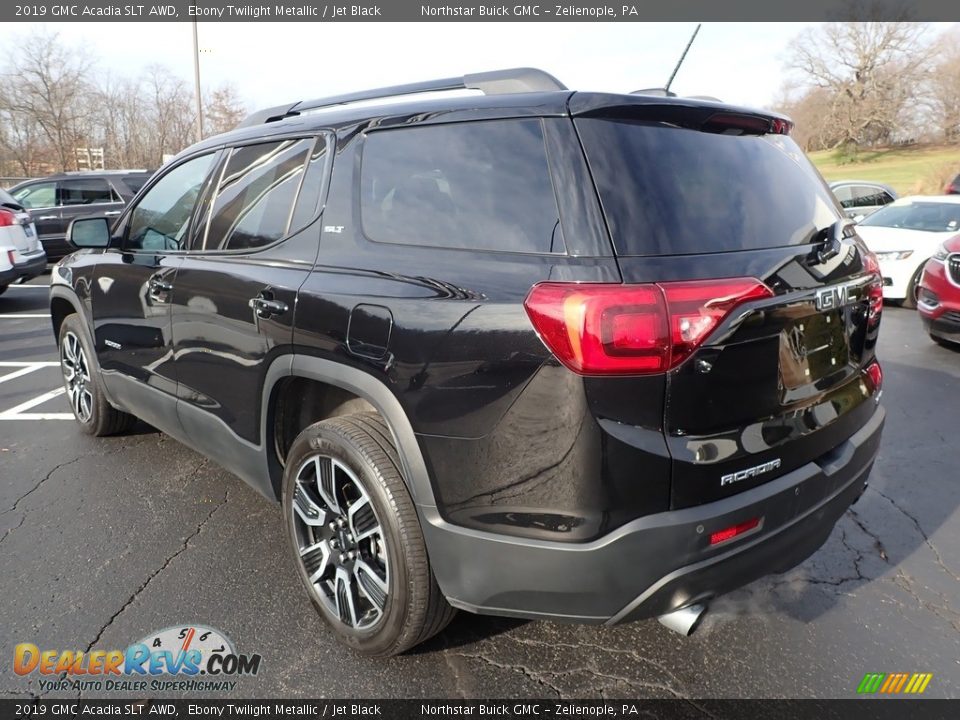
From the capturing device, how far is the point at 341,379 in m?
2.24

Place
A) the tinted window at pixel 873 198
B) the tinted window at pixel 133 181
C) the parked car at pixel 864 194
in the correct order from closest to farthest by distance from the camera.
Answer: the tinted window at pixel 133 181 < the parked car at pixel 864 194 < the tinted window at pixel 873 198

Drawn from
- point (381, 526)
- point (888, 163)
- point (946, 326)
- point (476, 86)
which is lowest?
point (946, 326)

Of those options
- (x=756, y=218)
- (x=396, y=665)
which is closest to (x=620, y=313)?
(x=756, y=218)

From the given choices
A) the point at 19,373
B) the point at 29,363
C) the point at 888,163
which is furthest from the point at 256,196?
the point at 888,163

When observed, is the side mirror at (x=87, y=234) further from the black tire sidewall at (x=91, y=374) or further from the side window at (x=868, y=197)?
the side window at (x=868, y=197)

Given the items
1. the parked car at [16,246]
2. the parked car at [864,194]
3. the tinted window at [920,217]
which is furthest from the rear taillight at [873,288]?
the parked car at [864,194]

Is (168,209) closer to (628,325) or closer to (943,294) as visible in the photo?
(628,325)

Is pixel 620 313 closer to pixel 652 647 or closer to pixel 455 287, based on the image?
pixel 455 287

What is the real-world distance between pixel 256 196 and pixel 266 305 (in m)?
0.62

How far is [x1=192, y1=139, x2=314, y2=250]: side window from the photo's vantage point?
2.71 m

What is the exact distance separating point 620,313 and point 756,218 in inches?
27.7

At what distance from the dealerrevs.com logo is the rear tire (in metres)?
2.12

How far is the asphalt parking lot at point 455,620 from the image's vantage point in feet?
7.53

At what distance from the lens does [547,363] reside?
177cm
